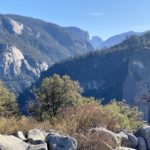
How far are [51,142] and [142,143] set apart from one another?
389cm

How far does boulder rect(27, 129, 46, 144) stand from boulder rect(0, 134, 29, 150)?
379 mm

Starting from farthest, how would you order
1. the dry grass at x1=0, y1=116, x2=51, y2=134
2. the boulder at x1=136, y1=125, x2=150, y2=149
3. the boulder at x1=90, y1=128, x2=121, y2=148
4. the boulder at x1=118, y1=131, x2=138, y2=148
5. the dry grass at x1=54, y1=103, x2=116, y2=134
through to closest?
the boulder at x1=136, y1=125, x2=150, y2=149
the boulder at x1=118, y1=131, x2=138, y2=148
the dry grass at x1=54, y1=103, x2=116, y2=134
the boulder at x1=90, y1=128, x2=121, y2=148
the dry grass at x1=0, y1=116, x2=51, y2=134

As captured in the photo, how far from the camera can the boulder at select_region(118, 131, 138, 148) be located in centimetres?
1364

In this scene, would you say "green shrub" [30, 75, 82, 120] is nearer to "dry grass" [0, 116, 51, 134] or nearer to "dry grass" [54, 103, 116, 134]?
A: "dry grass" [54, 103, 116, 134]

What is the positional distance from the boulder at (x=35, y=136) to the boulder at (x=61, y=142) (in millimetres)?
201

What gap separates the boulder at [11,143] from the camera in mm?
10211

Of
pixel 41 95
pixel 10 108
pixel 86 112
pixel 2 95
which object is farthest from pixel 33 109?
pixel 86 112

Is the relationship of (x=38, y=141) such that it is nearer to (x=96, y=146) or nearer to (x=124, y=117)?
(x=96, y=146)

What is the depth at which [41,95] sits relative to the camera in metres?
33.9

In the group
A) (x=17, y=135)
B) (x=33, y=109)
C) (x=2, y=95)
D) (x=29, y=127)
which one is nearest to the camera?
(x=17, y=135)

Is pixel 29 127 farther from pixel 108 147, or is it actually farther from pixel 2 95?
pixel 2 95

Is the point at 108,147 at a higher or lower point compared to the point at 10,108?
higher

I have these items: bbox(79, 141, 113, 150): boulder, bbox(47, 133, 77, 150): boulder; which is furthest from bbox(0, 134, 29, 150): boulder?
bbox(79, 141, 113, 150): boulder

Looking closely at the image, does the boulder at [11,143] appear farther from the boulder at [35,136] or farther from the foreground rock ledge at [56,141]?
the boulder at [35,136]
